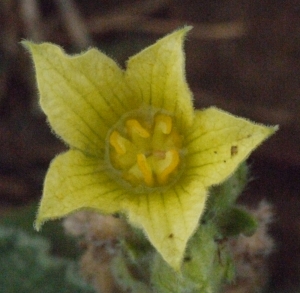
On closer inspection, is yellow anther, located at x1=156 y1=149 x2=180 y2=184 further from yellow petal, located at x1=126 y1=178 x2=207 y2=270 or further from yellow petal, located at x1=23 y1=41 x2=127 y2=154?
yellow petal, located at x1=23 y1=41 x2=127 y2=154

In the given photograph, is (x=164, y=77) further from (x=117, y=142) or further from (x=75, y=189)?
(x=75, y=189)

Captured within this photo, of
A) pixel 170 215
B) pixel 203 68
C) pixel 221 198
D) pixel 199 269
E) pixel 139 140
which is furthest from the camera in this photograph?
pixel 203 68

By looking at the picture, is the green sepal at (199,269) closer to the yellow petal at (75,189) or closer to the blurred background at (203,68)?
the yellow petal at (75,189)

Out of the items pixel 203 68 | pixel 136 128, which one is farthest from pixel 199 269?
pixel 203 68

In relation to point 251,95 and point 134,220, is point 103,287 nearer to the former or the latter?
point 134,220

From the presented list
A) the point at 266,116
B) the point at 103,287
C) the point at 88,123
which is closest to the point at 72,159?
the point at 88,123

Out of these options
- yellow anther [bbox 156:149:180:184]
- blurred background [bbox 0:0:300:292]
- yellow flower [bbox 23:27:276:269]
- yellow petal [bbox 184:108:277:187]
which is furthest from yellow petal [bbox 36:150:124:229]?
blurred background [bbox 0:0:300:292]

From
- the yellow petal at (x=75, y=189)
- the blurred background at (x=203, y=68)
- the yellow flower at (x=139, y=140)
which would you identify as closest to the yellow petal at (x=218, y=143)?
the yellow flower at (x=139, y=140)
